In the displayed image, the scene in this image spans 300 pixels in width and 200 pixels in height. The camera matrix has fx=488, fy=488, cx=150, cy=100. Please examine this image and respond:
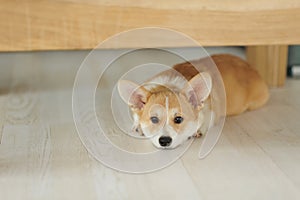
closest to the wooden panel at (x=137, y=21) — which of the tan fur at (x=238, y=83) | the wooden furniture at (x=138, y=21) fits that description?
the wooden furniture at (x=138, y=21)

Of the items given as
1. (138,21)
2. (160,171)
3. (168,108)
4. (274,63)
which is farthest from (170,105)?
(274,63)

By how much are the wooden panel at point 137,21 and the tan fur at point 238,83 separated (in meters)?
0.37

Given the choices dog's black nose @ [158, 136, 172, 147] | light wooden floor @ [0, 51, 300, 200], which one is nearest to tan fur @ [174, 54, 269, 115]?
light wooden floor @ [0, 51, 300, 200]

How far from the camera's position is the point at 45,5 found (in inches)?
35.7

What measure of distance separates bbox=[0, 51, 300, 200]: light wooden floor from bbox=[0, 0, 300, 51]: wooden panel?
0.92ft

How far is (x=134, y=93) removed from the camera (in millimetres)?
1200

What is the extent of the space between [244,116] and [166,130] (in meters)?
0.35

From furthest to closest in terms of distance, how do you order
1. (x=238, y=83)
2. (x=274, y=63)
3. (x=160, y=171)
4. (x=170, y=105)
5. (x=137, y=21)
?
(x=274, y=63) → (x=238, y=83) → (x=170, y=105) → (x=160, y=171) → (x=137, y=21)

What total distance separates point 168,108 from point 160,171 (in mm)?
167

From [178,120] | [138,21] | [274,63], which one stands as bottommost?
[274,63]

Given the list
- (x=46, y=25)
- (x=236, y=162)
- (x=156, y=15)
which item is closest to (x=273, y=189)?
(x=236, y=162)

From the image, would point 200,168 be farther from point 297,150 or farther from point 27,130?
point 27,130

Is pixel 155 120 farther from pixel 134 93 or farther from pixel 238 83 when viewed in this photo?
pixel 238 83

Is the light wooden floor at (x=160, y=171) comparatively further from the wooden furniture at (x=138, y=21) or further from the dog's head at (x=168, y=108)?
the wooden furniture at (x=138, y=21)
